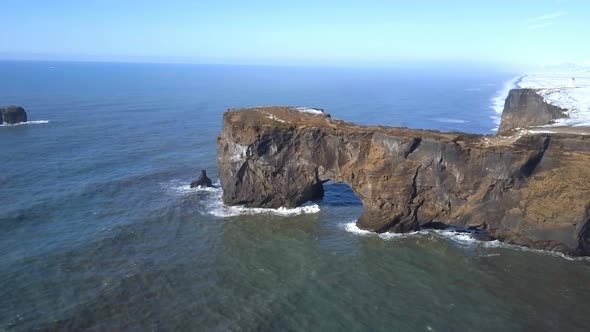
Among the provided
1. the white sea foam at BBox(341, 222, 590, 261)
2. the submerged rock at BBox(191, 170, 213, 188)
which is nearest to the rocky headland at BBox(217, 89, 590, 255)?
the white sea foam at BBox(341, 222, 590, 261)

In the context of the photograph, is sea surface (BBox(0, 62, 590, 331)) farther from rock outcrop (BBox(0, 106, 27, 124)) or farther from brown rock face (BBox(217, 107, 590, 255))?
rock outcrop (BBox(0, 106, 27, 124))

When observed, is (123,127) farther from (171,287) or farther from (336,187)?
(171,287)

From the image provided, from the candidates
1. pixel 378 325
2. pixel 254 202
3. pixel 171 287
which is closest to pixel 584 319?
pixel 378 325

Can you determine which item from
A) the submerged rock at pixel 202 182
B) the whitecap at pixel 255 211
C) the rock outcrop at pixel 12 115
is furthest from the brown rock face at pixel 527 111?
the rock outcrop at pixel 12 115

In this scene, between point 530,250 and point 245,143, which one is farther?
point 245,143

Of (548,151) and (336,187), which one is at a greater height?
(548,151)

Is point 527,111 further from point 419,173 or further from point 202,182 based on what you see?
point 202,182

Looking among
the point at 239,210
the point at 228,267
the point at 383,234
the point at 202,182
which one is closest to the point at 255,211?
the point at 239,210
